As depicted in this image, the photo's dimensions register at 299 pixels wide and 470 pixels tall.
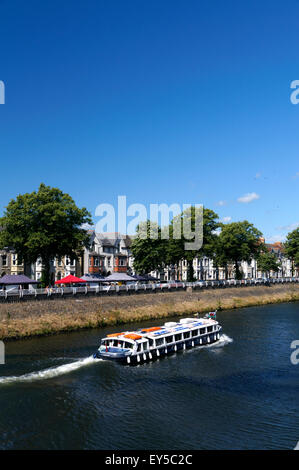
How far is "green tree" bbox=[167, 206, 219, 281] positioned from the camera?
9788 centimetres

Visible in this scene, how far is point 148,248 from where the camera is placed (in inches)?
3880

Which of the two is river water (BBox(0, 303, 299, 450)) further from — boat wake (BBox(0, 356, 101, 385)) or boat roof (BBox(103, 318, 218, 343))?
boat roof (BBox(103, 318, 218, 343))

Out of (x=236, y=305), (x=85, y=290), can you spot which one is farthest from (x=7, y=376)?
(x=236, y=305)

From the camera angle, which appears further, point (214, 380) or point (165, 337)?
point (165, 337)

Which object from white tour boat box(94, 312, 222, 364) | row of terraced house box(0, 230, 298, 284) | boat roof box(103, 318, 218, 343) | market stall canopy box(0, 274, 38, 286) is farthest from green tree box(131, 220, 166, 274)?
white tour boat box(94, 312, 222, 364)

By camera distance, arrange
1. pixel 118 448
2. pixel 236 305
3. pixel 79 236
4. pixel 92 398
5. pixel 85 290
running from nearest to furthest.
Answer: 1. pixel 118 448
2. pixel 92 398
3. pixel 85 290
4. pixel 79 236
5. pixel 236 305

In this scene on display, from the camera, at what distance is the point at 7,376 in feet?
108

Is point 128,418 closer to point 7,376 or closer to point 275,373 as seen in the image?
point 7,376

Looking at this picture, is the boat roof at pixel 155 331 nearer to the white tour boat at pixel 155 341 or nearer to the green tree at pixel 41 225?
the white tour boat at pixel 155 341

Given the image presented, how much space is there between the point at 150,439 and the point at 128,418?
3.21 metres

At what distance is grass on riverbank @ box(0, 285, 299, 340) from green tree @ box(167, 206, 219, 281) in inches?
483

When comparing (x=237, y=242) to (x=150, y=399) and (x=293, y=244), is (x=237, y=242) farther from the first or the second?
(x=150, y=399)

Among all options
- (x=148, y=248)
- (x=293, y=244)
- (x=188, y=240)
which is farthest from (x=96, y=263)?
(x=293, y=244)

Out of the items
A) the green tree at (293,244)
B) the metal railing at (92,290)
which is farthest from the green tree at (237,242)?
the green tree at (293,244)
